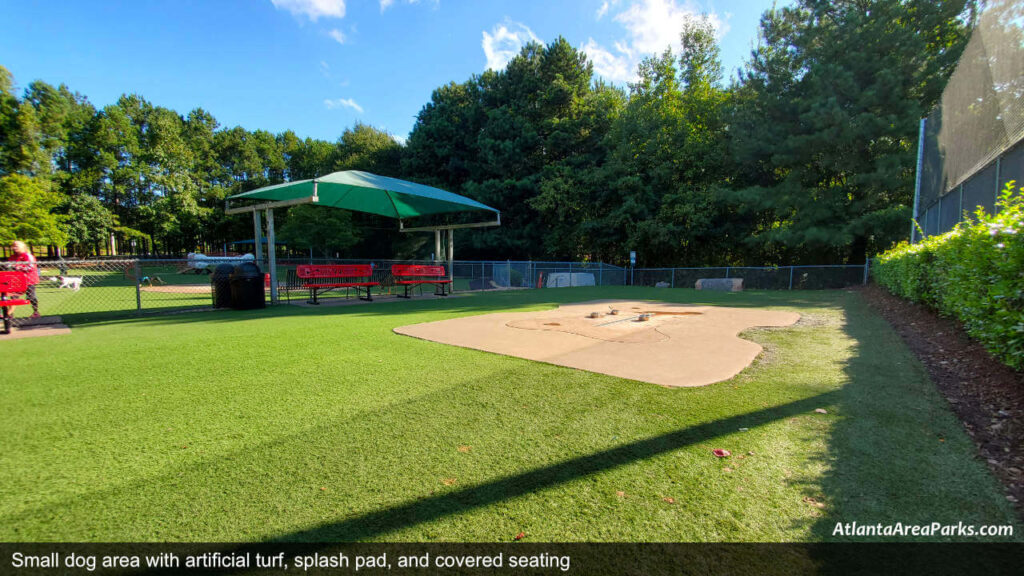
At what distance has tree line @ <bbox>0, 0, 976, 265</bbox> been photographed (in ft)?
60.6

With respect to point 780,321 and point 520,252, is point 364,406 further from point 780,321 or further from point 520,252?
point 520,252

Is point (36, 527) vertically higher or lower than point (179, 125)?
lower

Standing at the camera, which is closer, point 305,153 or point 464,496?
point 464,496

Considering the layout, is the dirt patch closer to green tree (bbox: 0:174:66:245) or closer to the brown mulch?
green tree (bbox: 0:174:66:245)

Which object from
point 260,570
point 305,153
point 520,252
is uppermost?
point 305,153

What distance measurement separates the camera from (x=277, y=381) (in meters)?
4.25

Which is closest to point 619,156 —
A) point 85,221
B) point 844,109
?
point 844,109

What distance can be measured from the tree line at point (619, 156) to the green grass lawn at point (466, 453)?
19.6 m

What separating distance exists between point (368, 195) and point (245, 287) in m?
5.57

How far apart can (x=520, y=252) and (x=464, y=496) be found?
97.7 feet

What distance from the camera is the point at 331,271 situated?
40.7ft

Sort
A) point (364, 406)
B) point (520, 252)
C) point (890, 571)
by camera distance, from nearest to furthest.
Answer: point (890, 571) → point (364, 406) → point (520, 252)

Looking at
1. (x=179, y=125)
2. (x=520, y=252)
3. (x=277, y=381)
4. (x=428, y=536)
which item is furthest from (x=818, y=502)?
(x=179, y=125)

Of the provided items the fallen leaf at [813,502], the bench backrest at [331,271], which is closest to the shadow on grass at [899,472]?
the fallen leaf at [813,502]
